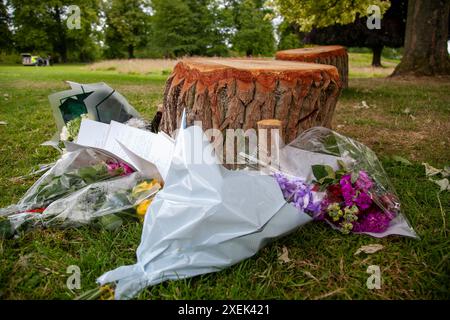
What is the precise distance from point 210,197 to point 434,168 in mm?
2007

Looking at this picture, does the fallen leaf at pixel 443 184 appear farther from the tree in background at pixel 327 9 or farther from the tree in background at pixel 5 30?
the tree in background at pixel 5 30

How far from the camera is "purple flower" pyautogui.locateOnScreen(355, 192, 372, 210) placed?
5.57 feet

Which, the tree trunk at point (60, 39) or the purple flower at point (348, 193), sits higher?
the tree trunk at point (60, 39)

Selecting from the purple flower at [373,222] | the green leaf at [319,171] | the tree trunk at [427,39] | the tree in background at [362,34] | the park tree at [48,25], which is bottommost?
the purple flower at [373,222]

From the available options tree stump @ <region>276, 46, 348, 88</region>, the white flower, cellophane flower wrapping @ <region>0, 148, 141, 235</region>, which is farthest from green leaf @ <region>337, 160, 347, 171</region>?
tree stump @ <region>276, 46, 348, 88</region>

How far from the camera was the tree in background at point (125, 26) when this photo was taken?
33469mm

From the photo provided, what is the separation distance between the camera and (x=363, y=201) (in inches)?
67.1

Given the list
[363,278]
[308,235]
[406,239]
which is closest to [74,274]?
[308,235]

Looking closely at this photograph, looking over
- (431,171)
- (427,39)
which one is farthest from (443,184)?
(427,39)

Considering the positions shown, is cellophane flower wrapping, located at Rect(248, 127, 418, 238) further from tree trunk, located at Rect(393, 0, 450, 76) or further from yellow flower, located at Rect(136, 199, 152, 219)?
tree trunk, located at Rect(393, 0, 450, 76)

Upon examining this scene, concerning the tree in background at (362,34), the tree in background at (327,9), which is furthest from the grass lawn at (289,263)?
the tree in background at (362,34)

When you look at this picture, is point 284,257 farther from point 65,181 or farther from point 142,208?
Result: point 65,181

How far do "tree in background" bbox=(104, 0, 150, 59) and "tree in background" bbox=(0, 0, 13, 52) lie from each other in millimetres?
8413

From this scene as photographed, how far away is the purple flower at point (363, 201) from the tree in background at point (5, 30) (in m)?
35.1
